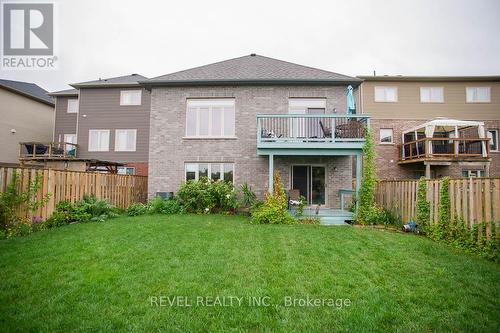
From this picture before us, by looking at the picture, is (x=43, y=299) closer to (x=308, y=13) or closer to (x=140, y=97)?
(x=308, y=13)

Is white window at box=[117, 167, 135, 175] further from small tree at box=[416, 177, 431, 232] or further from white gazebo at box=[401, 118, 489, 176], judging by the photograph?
white gazebo at box=[401, 118, 489, 176]

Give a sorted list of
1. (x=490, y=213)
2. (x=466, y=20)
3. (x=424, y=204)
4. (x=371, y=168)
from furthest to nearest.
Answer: (x=466, y=20), (x=371, y=168), (x=424, y=204), (x=490, y=213)

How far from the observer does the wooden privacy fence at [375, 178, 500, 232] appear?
18.7 feet

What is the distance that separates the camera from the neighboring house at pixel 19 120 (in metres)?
20.4

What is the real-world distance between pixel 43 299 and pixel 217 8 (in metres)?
16.0

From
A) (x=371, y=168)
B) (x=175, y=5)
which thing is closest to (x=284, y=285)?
(x=371, y=168)

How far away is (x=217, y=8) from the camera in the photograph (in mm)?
15125

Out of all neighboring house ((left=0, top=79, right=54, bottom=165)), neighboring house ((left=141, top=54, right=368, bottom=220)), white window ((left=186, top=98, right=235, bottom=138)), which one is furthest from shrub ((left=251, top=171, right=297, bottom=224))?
neighboring house ((left=0, top=79, right=54, bottom=165))

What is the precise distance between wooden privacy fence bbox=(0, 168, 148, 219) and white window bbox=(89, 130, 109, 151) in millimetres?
9880

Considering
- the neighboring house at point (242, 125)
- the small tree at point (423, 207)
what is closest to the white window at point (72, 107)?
the neighboring house at point (242, 125)

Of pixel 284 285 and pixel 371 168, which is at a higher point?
pixel 371 168

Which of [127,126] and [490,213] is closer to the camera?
[490,213]

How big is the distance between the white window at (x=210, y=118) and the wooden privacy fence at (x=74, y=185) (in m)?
4.06

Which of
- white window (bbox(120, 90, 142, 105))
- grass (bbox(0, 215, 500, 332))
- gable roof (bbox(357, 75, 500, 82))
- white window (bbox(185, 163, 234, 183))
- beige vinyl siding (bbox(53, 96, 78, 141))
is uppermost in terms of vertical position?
gable roof (bbox(357, 75, 500, 82))
